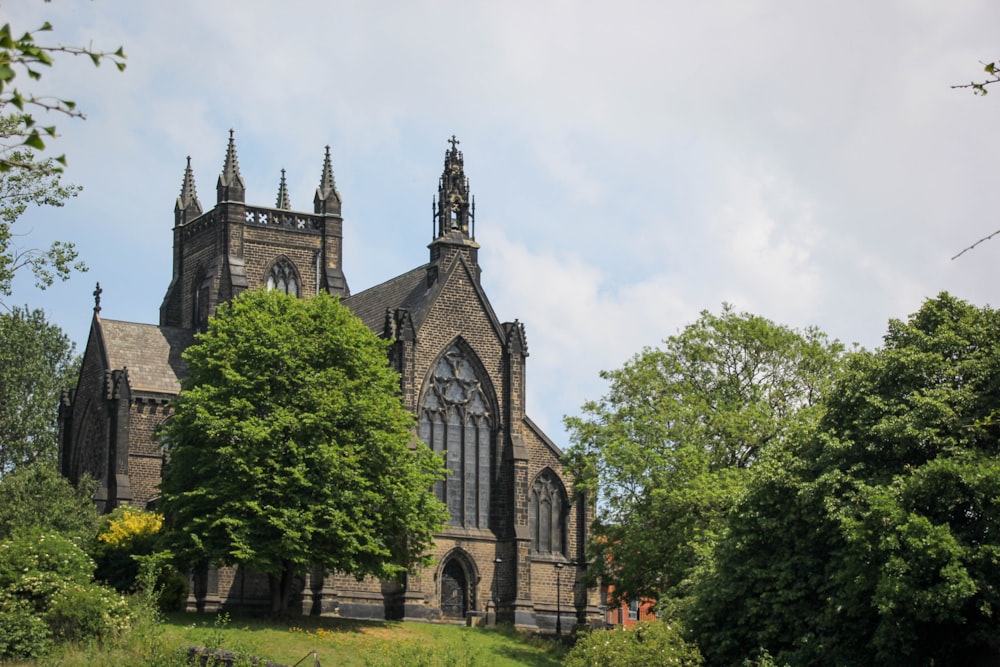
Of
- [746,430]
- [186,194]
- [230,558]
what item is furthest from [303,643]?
[186,194]

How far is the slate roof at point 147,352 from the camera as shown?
6625cm

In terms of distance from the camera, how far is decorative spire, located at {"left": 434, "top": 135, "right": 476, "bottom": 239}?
208 feet

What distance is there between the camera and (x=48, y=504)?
57625mm

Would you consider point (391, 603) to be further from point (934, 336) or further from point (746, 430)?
point (934, 336)

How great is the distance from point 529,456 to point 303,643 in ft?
65.1

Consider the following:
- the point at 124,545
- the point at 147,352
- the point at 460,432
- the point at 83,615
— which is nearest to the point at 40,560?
the point at 83,615

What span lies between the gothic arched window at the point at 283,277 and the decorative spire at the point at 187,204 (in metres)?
7.16

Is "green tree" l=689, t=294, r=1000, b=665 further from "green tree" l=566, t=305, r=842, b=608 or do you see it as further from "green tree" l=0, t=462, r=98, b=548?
"green tree" l=0, t=462, r=98, b=548

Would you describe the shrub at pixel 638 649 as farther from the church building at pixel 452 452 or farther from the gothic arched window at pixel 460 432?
the gothic arched window at pixel 460 432

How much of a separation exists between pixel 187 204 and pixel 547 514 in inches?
1114

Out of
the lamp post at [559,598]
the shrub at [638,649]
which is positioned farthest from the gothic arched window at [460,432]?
the shrub at [638,649]

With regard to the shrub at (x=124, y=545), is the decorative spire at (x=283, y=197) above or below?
above

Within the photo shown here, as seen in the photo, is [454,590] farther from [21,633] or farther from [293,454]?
[21,633]

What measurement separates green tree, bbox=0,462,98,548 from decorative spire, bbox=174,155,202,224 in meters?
17.6
